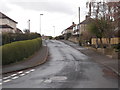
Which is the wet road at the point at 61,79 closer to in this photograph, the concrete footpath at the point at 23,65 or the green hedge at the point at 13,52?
the concrete footpath at the point at 23,65

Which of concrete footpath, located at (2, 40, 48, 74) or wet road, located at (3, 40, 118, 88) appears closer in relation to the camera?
wet road, located at (3, 40, 118, 88)

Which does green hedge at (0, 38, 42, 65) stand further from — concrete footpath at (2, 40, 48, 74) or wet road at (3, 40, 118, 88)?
wet road at (3, 40, 118, 88)

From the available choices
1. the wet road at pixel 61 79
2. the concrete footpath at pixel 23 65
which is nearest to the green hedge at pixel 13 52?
the concrete footpath at pixel 23 65

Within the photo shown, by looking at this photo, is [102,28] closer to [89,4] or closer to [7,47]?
[89,4]

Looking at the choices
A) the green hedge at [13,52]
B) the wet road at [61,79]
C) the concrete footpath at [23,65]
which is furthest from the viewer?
the green hedge at [13,52]

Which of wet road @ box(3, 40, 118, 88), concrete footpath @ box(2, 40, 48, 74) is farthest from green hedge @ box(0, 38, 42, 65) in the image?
wet road @ box(3, 40, 118, 88)

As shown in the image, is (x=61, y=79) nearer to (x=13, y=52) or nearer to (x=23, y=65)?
(x=23, y=65)

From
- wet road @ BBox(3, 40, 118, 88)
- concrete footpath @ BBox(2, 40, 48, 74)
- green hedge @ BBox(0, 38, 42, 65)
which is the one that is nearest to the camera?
wet road @ BBox(3, 40, 118, 88)

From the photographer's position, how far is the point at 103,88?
1106 cm

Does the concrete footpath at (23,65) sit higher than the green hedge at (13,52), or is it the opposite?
the green hedge at (13,52)

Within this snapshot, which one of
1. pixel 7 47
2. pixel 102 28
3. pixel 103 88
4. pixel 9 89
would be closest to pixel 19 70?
pixel 7 47

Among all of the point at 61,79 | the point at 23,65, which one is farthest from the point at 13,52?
the point at 61,79

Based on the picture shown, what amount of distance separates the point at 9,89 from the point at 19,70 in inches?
287

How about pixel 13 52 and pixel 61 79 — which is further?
pixel 13 52
